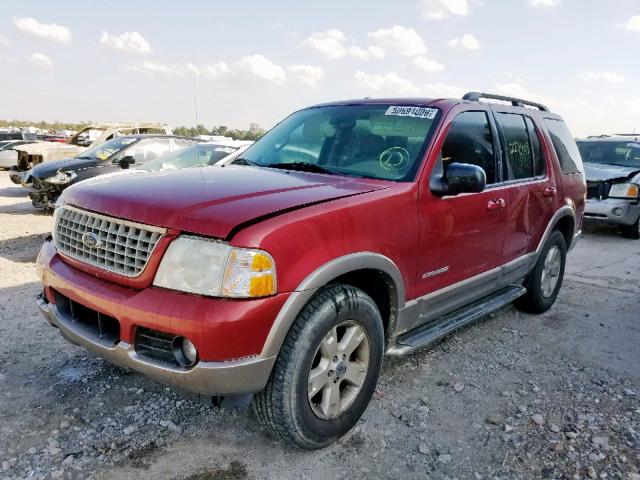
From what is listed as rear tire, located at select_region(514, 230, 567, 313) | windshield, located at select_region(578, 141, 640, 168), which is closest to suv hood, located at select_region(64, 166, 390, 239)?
rear tire, located at select_region(514, 230, 567, 313)

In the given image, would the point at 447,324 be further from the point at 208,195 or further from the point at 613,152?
the point at 613,152

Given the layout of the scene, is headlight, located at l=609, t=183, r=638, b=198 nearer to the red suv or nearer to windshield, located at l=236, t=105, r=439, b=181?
the red suv

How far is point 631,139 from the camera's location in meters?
10.2

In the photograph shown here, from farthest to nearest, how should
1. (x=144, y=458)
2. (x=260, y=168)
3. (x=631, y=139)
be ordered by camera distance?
(x=631, y=139), (x=260, y=168), (x=144, y=458)

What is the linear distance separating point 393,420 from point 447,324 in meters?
0.74

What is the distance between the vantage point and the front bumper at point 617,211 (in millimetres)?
8781

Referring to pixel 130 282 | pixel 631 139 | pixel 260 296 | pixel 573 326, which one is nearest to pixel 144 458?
pixel 130 282

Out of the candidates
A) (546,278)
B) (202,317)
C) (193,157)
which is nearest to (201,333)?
(202,317)

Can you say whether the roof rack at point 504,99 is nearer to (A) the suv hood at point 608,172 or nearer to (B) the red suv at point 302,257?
(B) the red suv at point 302,257

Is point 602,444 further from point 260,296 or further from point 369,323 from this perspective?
point 260,296

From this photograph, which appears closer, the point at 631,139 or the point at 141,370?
the point at 141,370

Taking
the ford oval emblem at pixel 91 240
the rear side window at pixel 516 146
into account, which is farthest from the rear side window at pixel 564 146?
the ford oval emblem at pixel 91 240

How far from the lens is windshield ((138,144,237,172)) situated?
7.50 m

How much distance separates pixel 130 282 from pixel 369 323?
1207 mm
